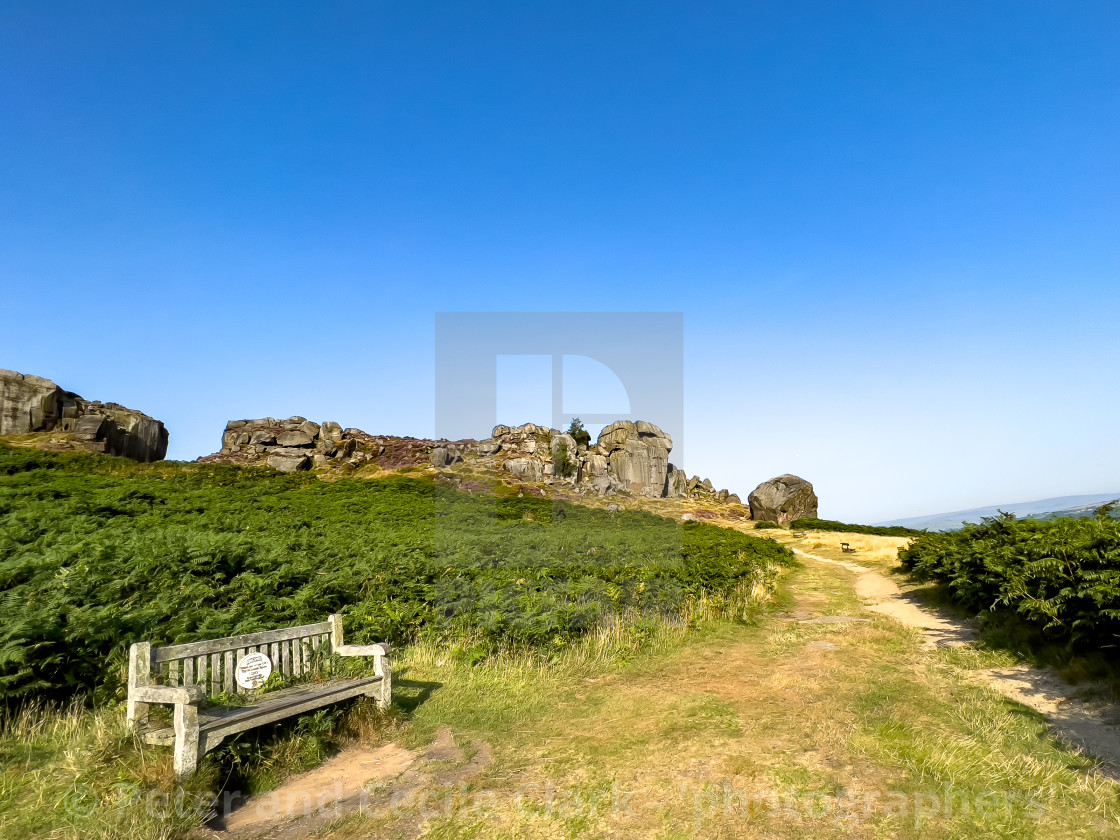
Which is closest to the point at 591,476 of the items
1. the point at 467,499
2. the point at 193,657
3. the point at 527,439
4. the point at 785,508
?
the point at 527,439

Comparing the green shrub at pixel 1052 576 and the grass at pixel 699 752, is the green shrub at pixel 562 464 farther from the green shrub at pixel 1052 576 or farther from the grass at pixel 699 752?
the grass at pixel 699 752

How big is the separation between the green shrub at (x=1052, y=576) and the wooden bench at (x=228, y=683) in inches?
320

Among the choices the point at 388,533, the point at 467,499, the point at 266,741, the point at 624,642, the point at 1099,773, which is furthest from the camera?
the point at 467,499

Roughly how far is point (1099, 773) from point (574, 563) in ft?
27.8

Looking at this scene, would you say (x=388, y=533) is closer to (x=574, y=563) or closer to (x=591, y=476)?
(x=574, y=563)

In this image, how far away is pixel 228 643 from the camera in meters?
5.64

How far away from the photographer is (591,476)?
2322 inches

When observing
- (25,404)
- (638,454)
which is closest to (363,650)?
(25,404)

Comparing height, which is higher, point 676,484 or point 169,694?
point 676,484

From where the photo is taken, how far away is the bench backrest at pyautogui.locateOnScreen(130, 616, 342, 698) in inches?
203

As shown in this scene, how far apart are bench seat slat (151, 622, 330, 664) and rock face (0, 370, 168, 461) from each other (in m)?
40.8

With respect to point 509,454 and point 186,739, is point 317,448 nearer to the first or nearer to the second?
point 509,454

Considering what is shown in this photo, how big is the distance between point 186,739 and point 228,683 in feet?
3.74

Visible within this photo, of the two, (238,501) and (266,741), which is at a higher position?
(238,501)
